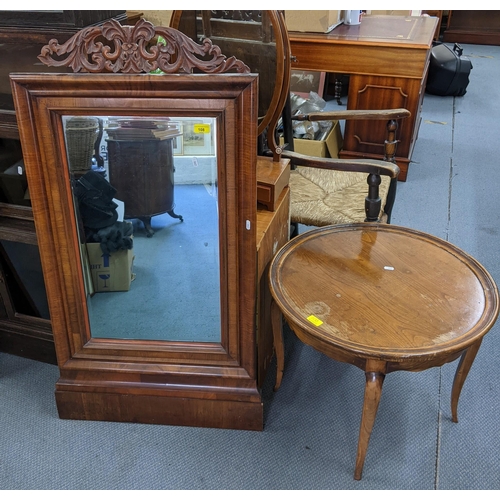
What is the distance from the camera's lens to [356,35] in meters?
3.32

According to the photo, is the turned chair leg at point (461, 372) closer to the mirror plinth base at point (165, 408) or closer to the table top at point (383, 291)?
the table top at point (383, 291)

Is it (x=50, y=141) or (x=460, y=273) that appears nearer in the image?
(x=50, y=141)

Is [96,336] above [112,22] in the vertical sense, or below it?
below

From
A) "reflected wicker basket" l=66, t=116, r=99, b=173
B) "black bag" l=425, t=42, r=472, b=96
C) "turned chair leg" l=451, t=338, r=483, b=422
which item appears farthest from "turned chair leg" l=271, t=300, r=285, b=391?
"black bag" l=425, t=42, r=472, b=96

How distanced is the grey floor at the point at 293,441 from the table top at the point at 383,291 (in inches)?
20.2

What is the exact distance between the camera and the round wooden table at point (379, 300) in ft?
4.51

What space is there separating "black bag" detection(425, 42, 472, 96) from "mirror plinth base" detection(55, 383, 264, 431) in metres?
4.30

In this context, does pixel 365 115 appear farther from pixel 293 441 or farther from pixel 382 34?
pixel 293 441

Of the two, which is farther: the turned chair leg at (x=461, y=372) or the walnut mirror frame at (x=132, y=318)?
the turned chair leg at (x=461, y=372)

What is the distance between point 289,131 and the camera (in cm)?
228

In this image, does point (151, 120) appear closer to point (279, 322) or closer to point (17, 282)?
point (279, 322)

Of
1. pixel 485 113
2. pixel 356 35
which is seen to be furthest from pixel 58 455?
pixel 485 113

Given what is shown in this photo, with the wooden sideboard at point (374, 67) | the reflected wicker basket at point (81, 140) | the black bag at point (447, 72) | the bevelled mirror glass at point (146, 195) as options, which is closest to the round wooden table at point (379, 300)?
the bevelled mirror glass at point (146, 195)

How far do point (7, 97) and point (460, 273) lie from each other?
1.47 meters
